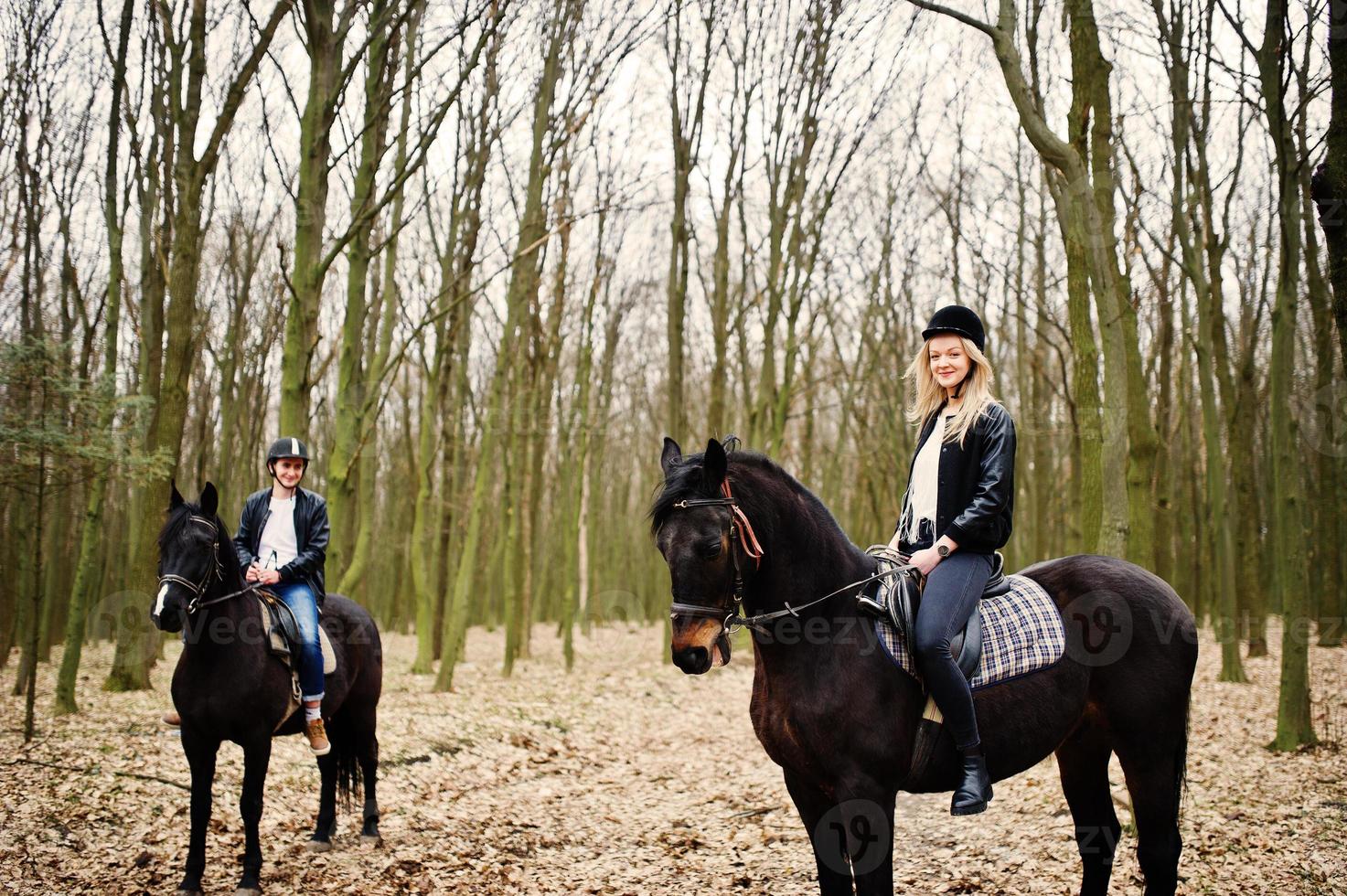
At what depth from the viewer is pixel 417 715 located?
10867mm

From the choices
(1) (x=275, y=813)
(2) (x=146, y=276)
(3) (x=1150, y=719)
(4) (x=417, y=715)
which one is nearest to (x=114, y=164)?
(2) (x=146, y=276)

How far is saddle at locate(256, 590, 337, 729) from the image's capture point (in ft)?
18.1

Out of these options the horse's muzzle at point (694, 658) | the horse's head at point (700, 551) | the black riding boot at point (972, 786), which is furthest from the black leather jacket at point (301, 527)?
the black riding boot at point (972, 786)

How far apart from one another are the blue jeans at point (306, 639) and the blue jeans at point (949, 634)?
158 inches

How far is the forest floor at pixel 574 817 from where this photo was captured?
5289mm

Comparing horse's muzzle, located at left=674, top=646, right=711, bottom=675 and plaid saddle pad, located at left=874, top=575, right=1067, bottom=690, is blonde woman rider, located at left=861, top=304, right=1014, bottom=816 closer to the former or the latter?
plaid saddle pad, located at left=874, top=575, right=1067, bottom=690

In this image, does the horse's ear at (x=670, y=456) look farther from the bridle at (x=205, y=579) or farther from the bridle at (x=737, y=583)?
the bridle at (x=205, y=579)

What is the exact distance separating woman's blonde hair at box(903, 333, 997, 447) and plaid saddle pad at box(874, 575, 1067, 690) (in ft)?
2.66

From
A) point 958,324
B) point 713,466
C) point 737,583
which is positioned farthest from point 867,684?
point 958,324

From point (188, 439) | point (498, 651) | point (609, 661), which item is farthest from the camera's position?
point (188, 439)

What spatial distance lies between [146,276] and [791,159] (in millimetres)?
11643

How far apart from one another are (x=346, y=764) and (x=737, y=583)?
172 inches

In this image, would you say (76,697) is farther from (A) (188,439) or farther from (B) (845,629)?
(A) (188,439)

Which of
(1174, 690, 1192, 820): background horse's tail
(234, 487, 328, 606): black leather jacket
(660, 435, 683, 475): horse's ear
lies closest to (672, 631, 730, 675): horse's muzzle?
(660, 435, 683, 475): horse's ear
